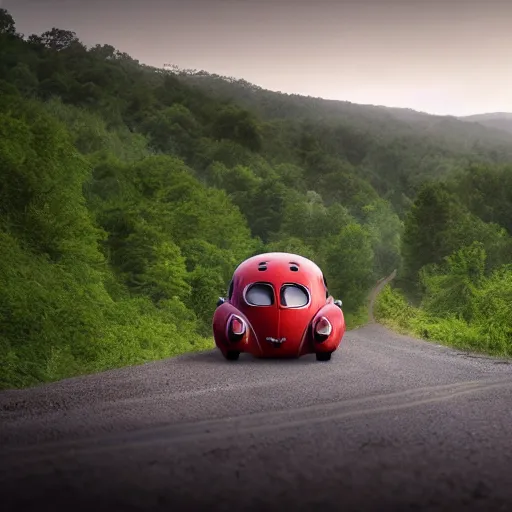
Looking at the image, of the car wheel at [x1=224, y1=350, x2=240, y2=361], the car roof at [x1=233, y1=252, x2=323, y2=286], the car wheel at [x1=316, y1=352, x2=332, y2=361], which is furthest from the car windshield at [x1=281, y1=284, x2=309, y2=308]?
the car wheel at [x1=224, y1=350, x2=240, y2=361]

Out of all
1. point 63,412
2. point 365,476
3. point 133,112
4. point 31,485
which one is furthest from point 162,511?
point 133,112

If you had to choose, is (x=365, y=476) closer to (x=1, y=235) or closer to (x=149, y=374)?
(x=149, y=374)


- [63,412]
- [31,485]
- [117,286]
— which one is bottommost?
[117,286]

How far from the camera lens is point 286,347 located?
44.7 feet

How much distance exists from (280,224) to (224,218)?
1810 cm

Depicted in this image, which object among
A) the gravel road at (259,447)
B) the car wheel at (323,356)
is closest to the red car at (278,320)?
the car wheel at (323,356)

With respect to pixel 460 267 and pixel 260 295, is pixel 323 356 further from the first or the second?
pixel 460 267

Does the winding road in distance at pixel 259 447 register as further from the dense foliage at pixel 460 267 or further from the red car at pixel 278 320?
the dense foliage at pixel 460 267

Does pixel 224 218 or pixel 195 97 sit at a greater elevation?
pixel 195 97

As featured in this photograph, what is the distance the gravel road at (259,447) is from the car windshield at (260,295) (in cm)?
446

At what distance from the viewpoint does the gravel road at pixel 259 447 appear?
148 inches

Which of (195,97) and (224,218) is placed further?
(195,97)

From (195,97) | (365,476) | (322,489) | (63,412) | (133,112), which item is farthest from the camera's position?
(195,97)

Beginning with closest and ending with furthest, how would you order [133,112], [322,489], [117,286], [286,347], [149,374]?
[322,489] < [149,374] < [286,347] < [117,286] < [133,112]
